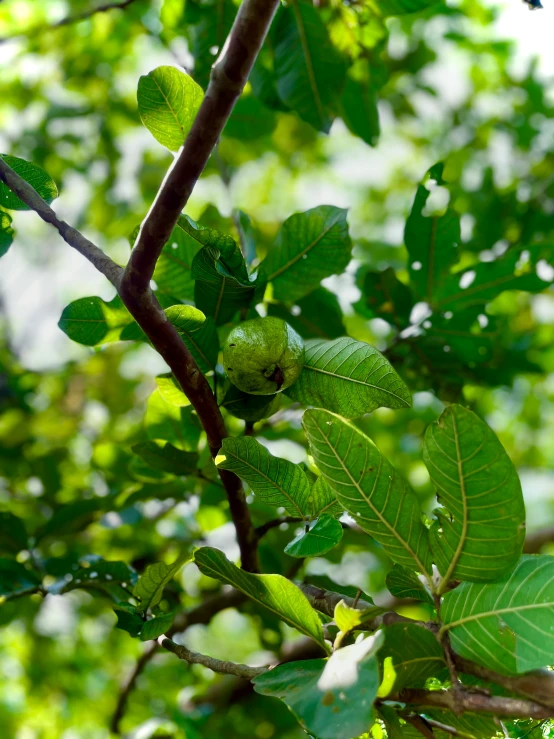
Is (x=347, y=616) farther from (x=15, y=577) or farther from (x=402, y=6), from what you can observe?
(x=402, y=6)

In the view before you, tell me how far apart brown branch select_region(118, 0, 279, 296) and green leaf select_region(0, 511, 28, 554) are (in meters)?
1.17

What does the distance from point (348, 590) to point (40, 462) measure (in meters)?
1.41

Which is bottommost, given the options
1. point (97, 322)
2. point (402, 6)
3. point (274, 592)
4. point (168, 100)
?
point (274, 592)

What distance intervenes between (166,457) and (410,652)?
0.67m

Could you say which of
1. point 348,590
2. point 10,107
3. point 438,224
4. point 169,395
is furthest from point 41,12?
point 348,590

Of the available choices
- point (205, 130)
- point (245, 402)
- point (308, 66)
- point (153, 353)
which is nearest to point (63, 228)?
point (205, 130)

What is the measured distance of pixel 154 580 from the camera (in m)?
1.08

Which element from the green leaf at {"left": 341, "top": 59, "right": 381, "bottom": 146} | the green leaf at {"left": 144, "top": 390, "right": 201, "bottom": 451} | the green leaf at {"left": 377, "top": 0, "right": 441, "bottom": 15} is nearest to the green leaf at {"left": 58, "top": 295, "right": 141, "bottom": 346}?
the green leaf at {"left": 144, "top": 390, "right": 201, "bottom": 451}

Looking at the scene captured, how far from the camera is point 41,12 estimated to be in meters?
3.69

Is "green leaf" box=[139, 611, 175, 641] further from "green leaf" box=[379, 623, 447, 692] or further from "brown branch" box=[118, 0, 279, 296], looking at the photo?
"brown branch" box=[118, 0, 279, 296]

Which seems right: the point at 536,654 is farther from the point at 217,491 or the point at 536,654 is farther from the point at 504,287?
the point at 504,287

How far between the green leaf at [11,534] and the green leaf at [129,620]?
848 mm

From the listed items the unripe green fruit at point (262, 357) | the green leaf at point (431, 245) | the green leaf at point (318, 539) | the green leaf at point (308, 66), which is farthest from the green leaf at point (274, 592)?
the green leaf at point (308, 66)

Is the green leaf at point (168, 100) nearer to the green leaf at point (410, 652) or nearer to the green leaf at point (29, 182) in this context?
the green leaf at point (29, 182)
